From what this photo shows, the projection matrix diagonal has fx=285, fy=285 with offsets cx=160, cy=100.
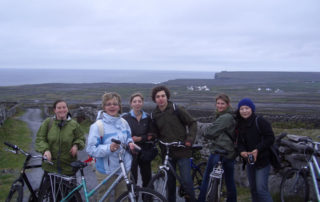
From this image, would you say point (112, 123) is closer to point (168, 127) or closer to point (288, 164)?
point (168, 127)

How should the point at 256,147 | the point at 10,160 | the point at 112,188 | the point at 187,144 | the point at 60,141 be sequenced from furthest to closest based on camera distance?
the point at 10,160, the point at 187,144, the point at 60,141, the point at 256,147, the point at 112,188

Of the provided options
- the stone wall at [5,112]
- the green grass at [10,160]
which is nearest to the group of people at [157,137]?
the green grass at [10,160]

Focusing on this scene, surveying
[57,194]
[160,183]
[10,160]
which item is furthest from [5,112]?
[160,183]

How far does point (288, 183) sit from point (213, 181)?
4.95 ft

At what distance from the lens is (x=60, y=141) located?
4.29 metres

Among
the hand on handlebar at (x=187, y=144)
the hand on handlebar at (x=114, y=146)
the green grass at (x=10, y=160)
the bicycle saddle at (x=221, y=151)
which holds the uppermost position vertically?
the hand on handlebar at (x=114, y=146)

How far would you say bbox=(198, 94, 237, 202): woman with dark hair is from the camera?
4445 millimetres

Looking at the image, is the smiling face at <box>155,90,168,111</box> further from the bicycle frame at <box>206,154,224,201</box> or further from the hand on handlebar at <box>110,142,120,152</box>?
the bicycle frame at <box>206,154,224,201</box>

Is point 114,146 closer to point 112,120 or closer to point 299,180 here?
point 112,120

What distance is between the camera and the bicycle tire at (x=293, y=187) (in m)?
4.75

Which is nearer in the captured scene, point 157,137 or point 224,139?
point 224,139

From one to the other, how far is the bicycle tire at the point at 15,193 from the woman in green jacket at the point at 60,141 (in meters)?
0.47

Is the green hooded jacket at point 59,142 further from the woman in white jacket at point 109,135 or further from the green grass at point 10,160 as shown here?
the green grass at point 10,160

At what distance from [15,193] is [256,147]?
3.71 m
